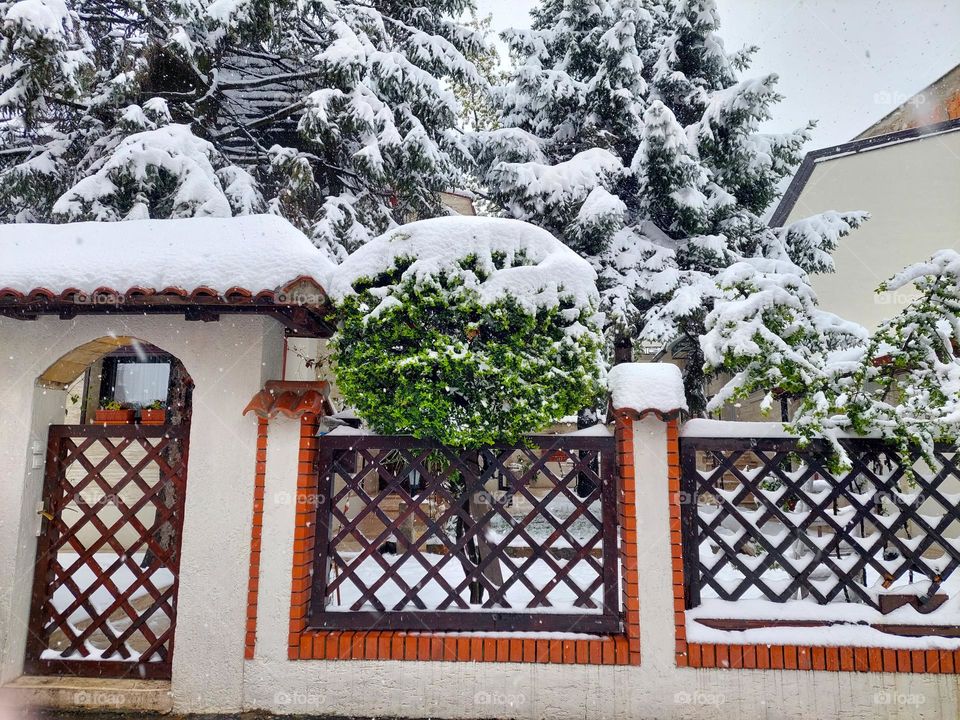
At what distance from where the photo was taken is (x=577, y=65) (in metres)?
11.2

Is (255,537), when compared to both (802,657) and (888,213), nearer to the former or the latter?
(802,657)

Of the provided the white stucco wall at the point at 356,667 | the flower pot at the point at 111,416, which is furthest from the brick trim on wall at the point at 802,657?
the flower pot at the point at 111,416

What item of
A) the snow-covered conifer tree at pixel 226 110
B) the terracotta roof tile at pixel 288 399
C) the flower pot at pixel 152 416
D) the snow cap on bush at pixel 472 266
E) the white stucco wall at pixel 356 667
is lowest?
the white stucco wall at pixel 356 667

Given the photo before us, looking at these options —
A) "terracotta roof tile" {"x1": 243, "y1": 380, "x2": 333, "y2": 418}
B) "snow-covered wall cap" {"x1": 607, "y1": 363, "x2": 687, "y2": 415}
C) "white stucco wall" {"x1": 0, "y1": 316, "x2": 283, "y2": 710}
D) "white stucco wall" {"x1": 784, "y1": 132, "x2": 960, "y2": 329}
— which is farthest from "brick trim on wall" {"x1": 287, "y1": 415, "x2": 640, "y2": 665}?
"white stucco wall" {"x1": 784, "y1": 132, "x2": 960, "y2": 329}

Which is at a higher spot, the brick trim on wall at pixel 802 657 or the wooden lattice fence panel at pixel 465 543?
the wooden lattice fence panel at pixel 465 543

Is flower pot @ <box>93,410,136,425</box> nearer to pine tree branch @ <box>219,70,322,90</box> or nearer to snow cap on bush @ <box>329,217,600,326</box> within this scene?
snow cap on bush @ <box>329,217,600,326</box>

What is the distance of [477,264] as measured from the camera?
157 inches

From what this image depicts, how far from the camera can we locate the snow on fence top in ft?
12.7

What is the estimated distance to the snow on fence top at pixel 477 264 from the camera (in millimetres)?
3885

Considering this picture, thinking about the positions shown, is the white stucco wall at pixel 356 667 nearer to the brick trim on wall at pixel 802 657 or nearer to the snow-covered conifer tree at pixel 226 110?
the brick trim on wall at pixel 802 657

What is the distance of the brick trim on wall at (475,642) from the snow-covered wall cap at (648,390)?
0.80 feet

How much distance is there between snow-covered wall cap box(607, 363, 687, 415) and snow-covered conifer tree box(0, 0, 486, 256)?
508 centimetres

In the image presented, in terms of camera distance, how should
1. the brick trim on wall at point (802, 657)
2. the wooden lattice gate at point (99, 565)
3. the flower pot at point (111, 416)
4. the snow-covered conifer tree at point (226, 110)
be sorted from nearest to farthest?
the brick trim on wall at point (802, 657)
the wooden lattice gate at point (99, 565)
the flower pot at point (111, 416)
the snow-covered conifer tree at point (226, 110)

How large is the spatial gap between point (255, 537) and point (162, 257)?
1971 mm
